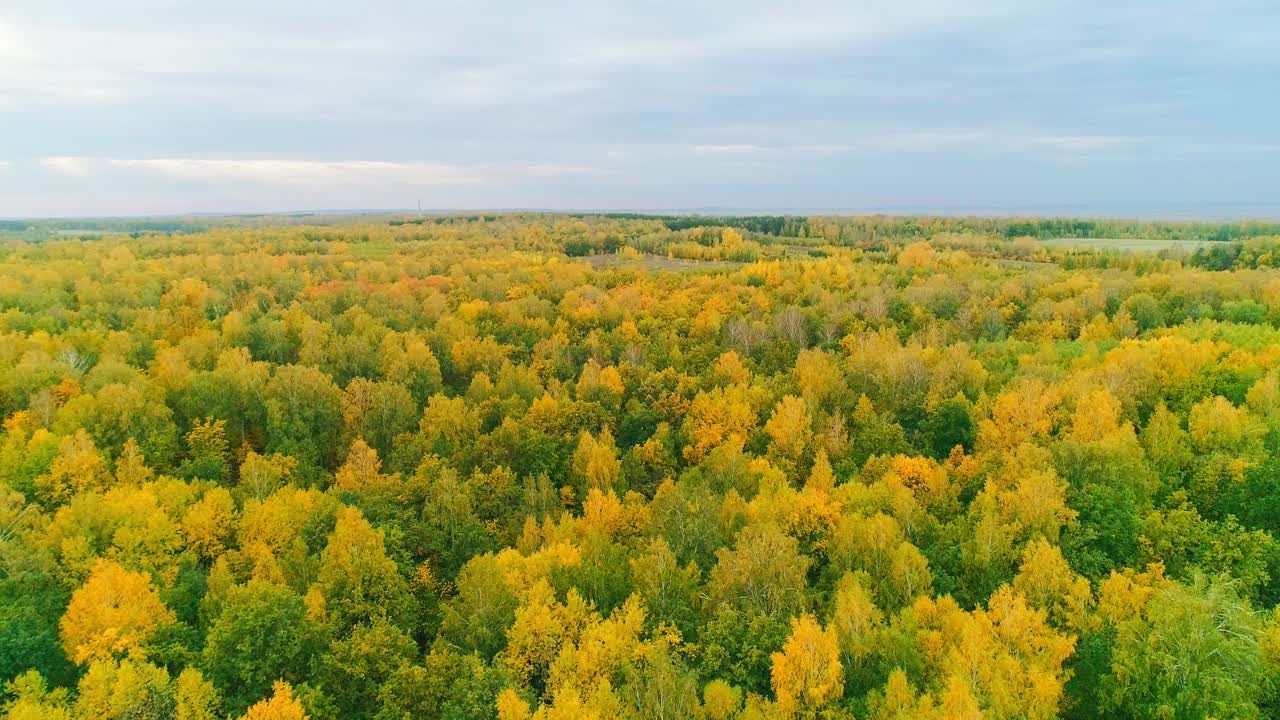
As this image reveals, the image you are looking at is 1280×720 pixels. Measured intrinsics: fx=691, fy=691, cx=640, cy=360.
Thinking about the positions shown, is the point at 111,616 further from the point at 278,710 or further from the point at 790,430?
the point at 790,430

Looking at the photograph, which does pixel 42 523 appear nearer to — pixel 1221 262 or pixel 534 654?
pixel 534 654

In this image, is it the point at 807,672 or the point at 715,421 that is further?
the point at 715,421

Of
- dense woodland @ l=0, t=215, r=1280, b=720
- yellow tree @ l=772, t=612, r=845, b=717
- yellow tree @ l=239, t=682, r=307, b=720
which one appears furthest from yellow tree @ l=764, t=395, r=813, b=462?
yellow tree @ l=239, t=682, r=307, b=720

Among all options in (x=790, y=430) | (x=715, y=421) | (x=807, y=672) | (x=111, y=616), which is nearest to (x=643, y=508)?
(x=790, y=430)

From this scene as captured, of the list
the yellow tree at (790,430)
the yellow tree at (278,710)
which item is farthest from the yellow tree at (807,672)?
the yellow tree at (790,430)

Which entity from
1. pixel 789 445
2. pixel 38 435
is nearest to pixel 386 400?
pixel 38 435

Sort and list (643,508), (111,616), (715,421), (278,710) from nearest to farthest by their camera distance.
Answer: (278,710)
(111,616)
(643,508)
(715,421)

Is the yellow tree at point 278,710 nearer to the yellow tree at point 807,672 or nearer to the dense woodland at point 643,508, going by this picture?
the dense woodland at point 643,508

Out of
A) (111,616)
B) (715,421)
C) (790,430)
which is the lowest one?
(111,616)
